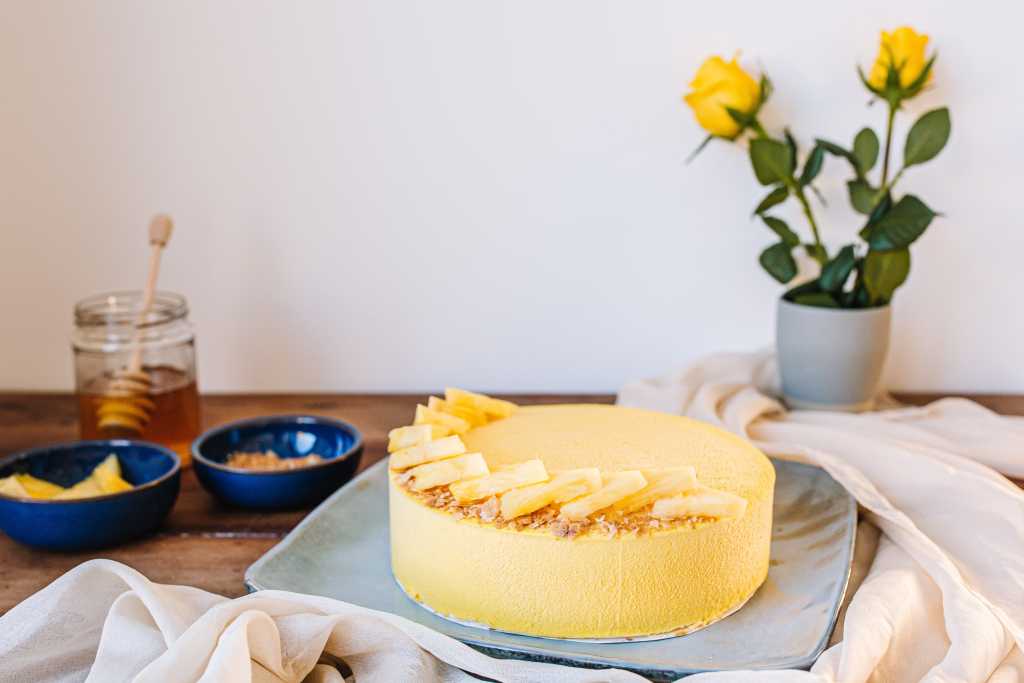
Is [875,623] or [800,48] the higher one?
[800,48]

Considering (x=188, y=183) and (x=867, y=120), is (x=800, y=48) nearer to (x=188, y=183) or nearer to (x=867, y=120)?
(x=867, y=120)

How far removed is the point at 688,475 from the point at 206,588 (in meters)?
0.41

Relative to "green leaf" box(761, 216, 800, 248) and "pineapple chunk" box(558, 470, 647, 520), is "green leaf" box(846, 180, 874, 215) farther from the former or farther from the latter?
"pineapple chunk" box(558, 470, 647, 520)

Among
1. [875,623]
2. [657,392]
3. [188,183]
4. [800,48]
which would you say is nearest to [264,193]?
[188,183]

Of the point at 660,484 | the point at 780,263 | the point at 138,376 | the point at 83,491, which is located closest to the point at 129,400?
the point at 138,376

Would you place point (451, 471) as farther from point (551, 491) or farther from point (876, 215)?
point (876, 215)

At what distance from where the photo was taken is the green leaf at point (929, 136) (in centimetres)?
114

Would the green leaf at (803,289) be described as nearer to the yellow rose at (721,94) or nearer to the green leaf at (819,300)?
the green leaf at (819,300)

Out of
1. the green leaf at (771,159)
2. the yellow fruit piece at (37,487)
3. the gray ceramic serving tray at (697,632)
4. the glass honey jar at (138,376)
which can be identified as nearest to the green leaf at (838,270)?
the green leaf at (771,159)

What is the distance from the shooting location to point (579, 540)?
2.52ft

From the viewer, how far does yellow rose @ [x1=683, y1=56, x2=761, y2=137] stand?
1191mm

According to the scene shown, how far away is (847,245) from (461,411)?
49 cm

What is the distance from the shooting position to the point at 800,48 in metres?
1.29

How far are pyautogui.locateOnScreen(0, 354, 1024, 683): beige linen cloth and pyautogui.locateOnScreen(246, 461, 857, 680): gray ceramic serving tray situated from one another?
0.02m
